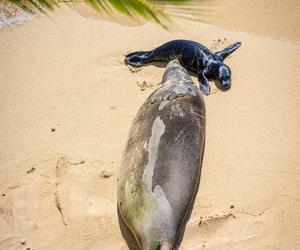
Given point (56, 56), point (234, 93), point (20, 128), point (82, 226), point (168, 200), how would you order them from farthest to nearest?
point (56, 56)
point (234, 93)
point (20, 128)
point (82, 226)
point (168, 200)

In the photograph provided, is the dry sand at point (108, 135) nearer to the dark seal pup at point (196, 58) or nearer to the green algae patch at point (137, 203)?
the dark seal pup at point (196, 58)

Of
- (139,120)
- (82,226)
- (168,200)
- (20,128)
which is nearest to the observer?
(168,200)

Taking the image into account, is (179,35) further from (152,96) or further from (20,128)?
(20,128)

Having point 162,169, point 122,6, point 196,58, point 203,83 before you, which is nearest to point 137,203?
point 162,169

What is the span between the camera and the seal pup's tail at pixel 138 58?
477 cm

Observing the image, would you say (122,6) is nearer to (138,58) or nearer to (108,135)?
(138,58)

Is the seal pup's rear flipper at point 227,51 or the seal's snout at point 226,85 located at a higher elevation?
the seal pup's rear flipper at point 227,51

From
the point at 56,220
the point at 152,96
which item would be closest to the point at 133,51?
the point at 152,96

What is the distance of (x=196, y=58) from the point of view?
15.1 feet

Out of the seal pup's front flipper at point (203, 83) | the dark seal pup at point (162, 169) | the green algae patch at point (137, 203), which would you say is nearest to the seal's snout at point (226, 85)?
the seal pup's front flipper at point (203, 83)

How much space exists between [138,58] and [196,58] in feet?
2.14

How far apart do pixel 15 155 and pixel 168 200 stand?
160 cm

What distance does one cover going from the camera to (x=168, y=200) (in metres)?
3.08

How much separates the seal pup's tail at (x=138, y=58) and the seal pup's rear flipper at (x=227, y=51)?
765 millimetres
